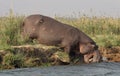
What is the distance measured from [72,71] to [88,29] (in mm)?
6099

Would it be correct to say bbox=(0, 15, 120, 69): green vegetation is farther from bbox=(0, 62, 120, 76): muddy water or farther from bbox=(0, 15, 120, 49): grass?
bbox=(0, 62, 120, 76): muddy water

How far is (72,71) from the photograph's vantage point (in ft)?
37.5

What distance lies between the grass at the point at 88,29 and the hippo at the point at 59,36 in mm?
417

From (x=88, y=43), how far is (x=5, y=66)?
3227 millimetres

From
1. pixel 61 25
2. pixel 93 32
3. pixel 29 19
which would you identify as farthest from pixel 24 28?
pixel 93 32

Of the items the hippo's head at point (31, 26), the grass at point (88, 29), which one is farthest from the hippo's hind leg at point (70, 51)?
the grass at point (88, 29)

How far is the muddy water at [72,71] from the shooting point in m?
10.8

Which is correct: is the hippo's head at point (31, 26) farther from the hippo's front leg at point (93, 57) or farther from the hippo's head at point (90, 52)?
the hippo's front leg at point (93, 57)

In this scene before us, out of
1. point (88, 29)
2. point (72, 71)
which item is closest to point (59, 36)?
point (72, 71)

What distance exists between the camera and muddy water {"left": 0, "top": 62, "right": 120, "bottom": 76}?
35.5ft

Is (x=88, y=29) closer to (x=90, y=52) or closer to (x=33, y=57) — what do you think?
(x=90, y=52)

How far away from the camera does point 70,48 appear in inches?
Result: 515

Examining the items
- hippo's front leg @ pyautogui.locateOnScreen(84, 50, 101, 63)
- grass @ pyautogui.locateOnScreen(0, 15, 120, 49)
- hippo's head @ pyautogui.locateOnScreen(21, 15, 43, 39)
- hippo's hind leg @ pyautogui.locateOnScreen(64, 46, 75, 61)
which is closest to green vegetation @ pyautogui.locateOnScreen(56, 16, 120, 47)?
grass @ pyautogui.locateOnScreen(0, 15, 120, 49)

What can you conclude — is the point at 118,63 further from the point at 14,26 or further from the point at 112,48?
the point at 14,26
